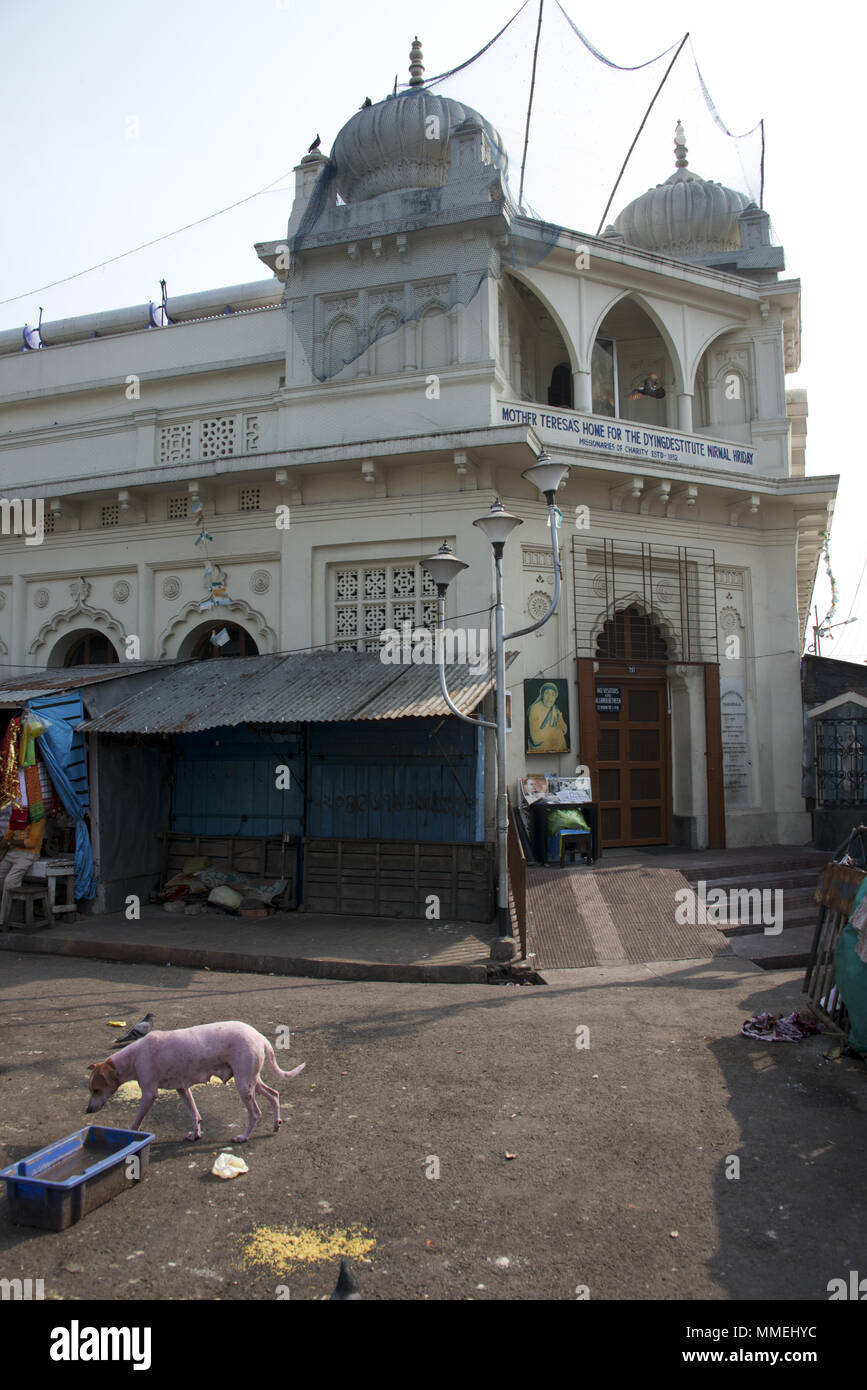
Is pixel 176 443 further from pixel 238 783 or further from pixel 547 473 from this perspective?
pixel 547 473

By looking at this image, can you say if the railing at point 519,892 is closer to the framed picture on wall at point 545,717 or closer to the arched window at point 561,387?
the framed picture on wall at point 545,717

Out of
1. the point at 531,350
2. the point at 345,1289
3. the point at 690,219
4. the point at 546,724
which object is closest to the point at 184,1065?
the point at 345,1289

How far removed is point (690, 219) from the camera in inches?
604

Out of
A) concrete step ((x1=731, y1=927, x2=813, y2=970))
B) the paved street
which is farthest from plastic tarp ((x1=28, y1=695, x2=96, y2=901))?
concrete step ((x1=731, y1=927, x2=813, y2=970))

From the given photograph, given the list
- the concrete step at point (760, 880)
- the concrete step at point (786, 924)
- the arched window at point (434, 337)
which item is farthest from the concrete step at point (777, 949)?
the arched window at point (434, 337)

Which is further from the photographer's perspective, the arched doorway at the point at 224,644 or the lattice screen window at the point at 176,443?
the lattice screen window at the point at 176,443

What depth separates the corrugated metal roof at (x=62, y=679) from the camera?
35.0ft

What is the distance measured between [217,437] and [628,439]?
6176 millimetres

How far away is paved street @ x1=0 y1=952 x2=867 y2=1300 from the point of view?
11.3 ft

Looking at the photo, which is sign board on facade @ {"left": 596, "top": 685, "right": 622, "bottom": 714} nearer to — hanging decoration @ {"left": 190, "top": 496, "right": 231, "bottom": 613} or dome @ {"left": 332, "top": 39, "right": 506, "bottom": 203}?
hanging decoration @ {"left": 190, "top": 496, "right": 231, "bottom": 613}

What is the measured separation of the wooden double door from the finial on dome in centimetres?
947

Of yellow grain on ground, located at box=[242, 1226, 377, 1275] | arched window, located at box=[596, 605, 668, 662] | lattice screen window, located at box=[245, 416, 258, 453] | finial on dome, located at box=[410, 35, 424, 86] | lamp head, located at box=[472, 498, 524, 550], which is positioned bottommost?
yellow grain on ground, located at box=[242, 1226, 377, 1275]

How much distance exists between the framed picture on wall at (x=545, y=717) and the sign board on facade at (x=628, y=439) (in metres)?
3.37
